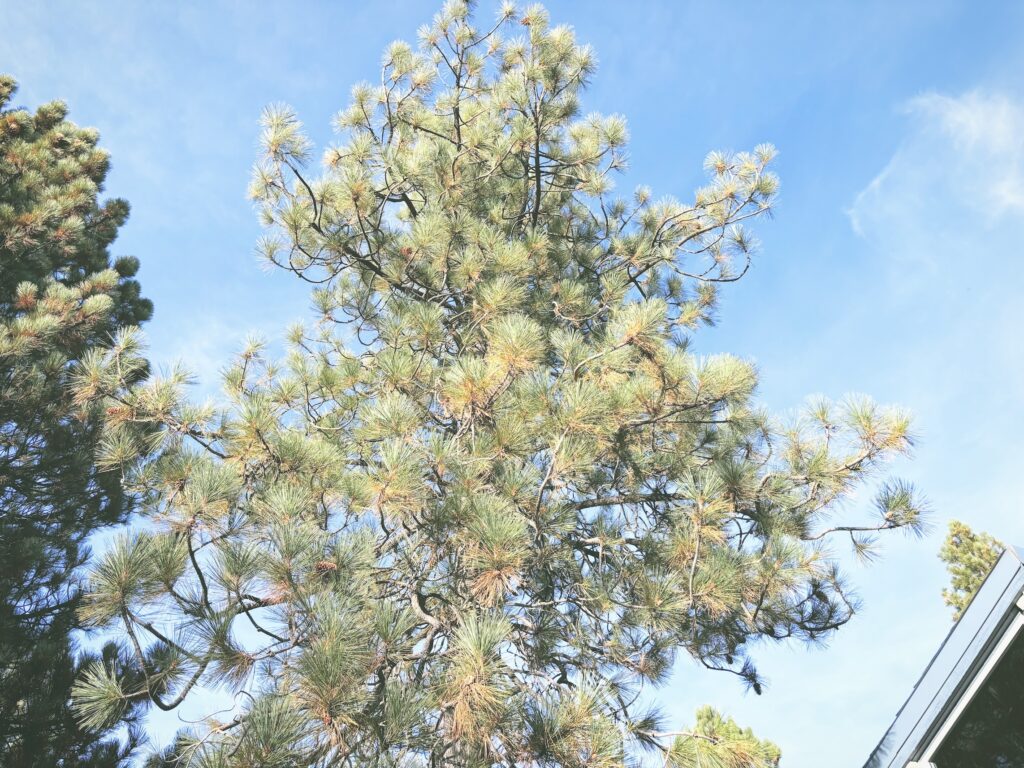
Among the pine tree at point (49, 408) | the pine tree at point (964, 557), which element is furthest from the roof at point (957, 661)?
the pine tree at point (964, 557)

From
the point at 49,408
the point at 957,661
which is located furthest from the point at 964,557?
the point at 49,408

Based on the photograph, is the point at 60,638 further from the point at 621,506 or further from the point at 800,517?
the point at 800,517

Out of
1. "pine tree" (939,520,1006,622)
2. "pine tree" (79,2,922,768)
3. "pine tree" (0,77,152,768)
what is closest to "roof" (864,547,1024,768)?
"pine tree" (79,2,922,768)

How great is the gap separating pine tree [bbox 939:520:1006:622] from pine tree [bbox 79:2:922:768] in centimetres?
956

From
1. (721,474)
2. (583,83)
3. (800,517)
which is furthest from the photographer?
(583,83)

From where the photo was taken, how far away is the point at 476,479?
3037 millimetres

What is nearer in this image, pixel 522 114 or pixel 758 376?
pixel 758 376

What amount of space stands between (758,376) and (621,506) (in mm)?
1328

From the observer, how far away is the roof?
2.56 metres

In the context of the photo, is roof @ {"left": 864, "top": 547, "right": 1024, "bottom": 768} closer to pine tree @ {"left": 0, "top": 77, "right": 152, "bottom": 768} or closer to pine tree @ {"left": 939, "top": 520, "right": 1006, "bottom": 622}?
pine tree @ {"left": 0, "top": 77, "right": 152, "bottom": 768}

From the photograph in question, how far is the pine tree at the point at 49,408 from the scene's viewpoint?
3.24 m

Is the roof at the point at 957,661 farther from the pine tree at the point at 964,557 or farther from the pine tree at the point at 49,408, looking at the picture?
the pine tree at the point at 964,557

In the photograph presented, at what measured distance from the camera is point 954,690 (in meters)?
2.71

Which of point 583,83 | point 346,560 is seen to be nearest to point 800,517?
point 346,560
